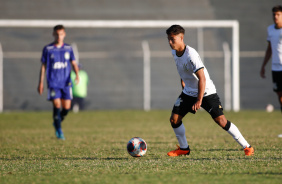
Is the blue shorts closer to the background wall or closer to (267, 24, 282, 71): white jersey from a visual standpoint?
(267, 24, 282, 71): white jersey

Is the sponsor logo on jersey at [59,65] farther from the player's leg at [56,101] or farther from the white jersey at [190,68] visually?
the white jersey at [190,68]

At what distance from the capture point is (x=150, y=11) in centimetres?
2567

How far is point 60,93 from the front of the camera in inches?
408

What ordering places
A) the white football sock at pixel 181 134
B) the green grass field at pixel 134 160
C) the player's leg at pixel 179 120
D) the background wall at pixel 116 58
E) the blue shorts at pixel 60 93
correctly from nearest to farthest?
the green grass field at pixel 134 160 < the player's leg at pixel 179 120 < the white football sock at pixel 181 134 < the blue shorts at pixel 60 93 < the background wall at pixel 116 58

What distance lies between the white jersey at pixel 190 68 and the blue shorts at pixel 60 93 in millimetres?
3997

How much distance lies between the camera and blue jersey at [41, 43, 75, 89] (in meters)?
10.2

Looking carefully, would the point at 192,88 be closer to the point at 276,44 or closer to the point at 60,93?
the point at 276,44

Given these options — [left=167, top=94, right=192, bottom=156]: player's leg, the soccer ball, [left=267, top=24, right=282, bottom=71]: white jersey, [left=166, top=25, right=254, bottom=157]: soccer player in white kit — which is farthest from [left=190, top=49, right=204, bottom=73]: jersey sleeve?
[left=267, top=24, right=282, bottom=71]: white jersey

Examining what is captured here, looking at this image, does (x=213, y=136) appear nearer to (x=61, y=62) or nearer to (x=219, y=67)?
(x=61, y=62)

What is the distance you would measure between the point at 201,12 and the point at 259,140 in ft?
55.9

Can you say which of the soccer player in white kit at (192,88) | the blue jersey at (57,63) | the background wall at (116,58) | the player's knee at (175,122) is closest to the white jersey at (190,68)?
the soccer player in white kit at (192,88)

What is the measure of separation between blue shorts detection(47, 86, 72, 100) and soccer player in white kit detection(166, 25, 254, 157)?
3834 mm

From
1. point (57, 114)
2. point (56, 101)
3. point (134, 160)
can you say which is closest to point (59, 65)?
point (56, 101)

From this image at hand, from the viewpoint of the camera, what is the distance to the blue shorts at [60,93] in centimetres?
1021
